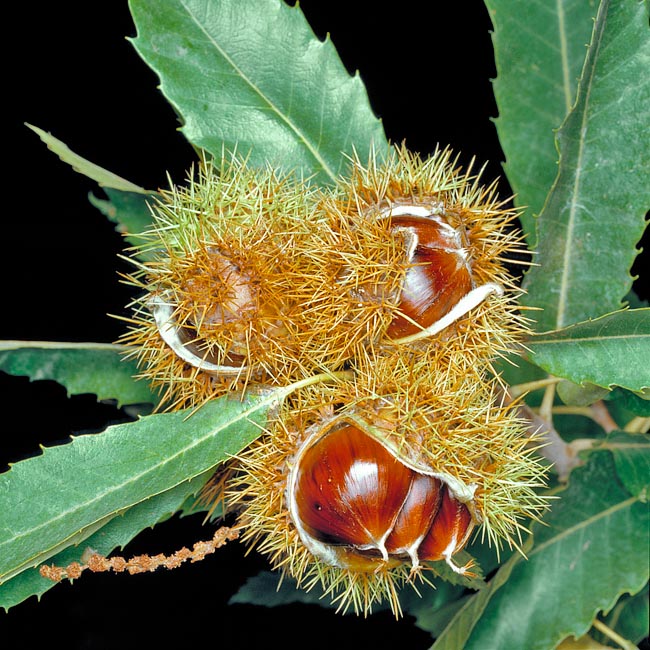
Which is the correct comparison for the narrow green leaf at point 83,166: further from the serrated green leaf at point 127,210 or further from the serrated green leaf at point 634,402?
the serrated green leaf at point 634,402

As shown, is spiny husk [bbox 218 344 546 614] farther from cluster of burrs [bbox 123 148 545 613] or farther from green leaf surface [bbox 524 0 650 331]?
green leaf surface [bbox 524 0 650 331]

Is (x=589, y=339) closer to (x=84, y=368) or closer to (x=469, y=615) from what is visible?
(x=469, y=615)

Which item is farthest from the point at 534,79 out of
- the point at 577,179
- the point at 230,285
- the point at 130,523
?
the point at 130,523

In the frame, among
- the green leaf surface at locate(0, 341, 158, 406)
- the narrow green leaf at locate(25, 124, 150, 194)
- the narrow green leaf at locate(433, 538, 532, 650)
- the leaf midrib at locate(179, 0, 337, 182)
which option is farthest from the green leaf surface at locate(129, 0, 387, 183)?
the narrow green leaf at locate(433, 538, 532, 650)

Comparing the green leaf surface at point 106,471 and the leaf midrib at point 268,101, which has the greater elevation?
the leaf midrib at point 268,101

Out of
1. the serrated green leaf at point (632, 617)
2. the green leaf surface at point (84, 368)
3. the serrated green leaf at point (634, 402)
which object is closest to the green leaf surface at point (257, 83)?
the green leaf surface at point (84, 368)

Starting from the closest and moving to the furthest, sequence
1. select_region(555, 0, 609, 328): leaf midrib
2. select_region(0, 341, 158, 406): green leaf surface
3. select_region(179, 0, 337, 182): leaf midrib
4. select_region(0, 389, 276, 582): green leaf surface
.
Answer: select_region(0, 389, 276, 582): green leaf surface, select_region(555, 0, 609, 328): leaf midrib, select_region(179, 0, 337, 182): leaf midrib, select_region(0, 341, 158, 406): green leaf surface

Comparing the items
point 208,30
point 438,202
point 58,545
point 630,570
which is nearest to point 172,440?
point 58,545
